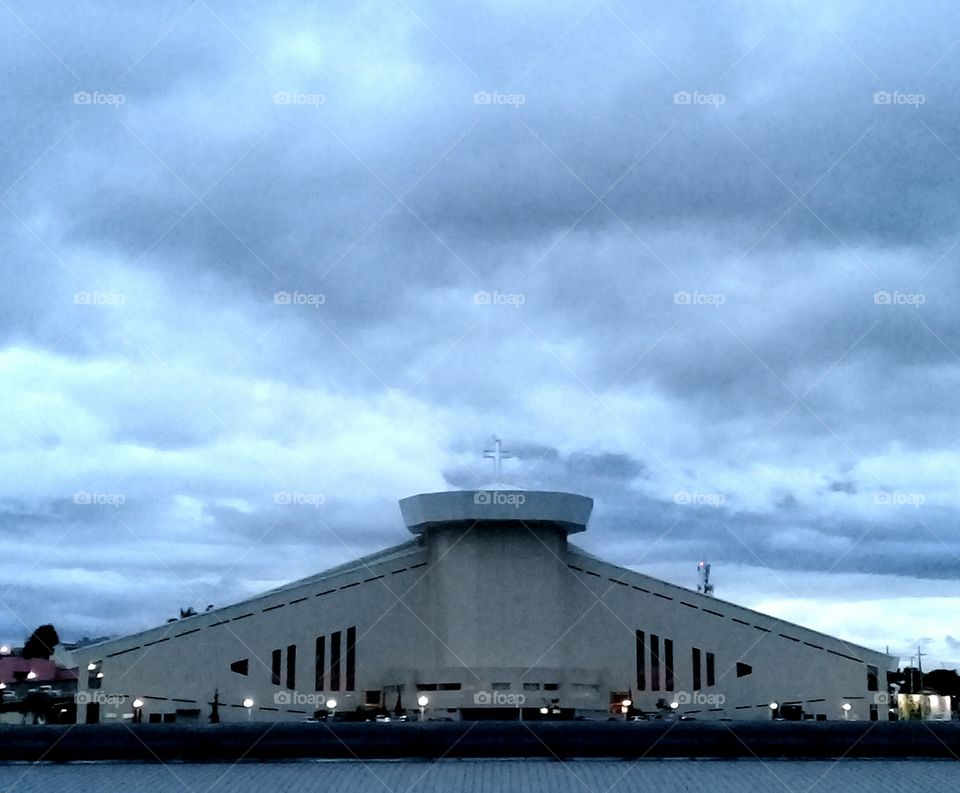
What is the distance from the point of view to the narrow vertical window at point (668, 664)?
70.6m

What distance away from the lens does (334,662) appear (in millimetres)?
69125

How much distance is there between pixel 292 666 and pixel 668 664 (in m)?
21.1

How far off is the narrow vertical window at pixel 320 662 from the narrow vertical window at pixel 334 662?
0.39 metres

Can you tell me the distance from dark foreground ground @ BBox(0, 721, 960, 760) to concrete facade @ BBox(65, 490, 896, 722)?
31547 mm

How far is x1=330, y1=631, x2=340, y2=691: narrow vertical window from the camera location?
227ft

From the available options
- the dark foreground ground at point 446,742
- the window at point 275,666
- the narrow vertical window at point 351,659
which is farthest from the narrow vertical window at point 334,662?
the dark foreground ground at point 446,742

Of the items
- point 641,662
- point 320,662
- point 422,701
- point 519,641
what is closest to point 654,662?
point 641,662

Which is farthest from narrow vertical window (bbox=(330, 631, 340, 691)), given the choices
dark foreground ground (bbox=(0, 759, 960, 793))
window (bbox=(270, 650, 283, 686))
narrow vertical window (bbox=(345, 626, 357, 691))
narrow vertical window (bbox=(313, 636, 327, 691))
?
dark foreground ground (bbox=(0, 759, 960, 793))

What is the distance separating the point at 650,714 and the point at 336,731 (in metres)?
36.0

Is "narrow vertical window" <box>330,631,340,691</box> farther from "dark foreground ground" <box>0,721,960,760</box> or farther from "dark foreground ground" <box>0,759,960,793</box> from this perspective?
"dark foreground ground" <box>0,759,960,793</box>

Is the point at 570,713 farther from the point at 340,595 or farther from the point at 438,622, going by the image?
the point at 340,595

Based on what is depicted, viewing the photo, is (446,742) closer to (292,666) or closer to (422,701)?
(422,701)

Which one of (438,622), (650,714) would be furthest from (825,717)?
(438,622)

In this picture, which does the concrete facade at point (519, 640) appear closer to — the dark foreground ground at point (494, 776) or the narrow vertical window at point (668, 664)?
the narrow vertical window at point (668, 664)
